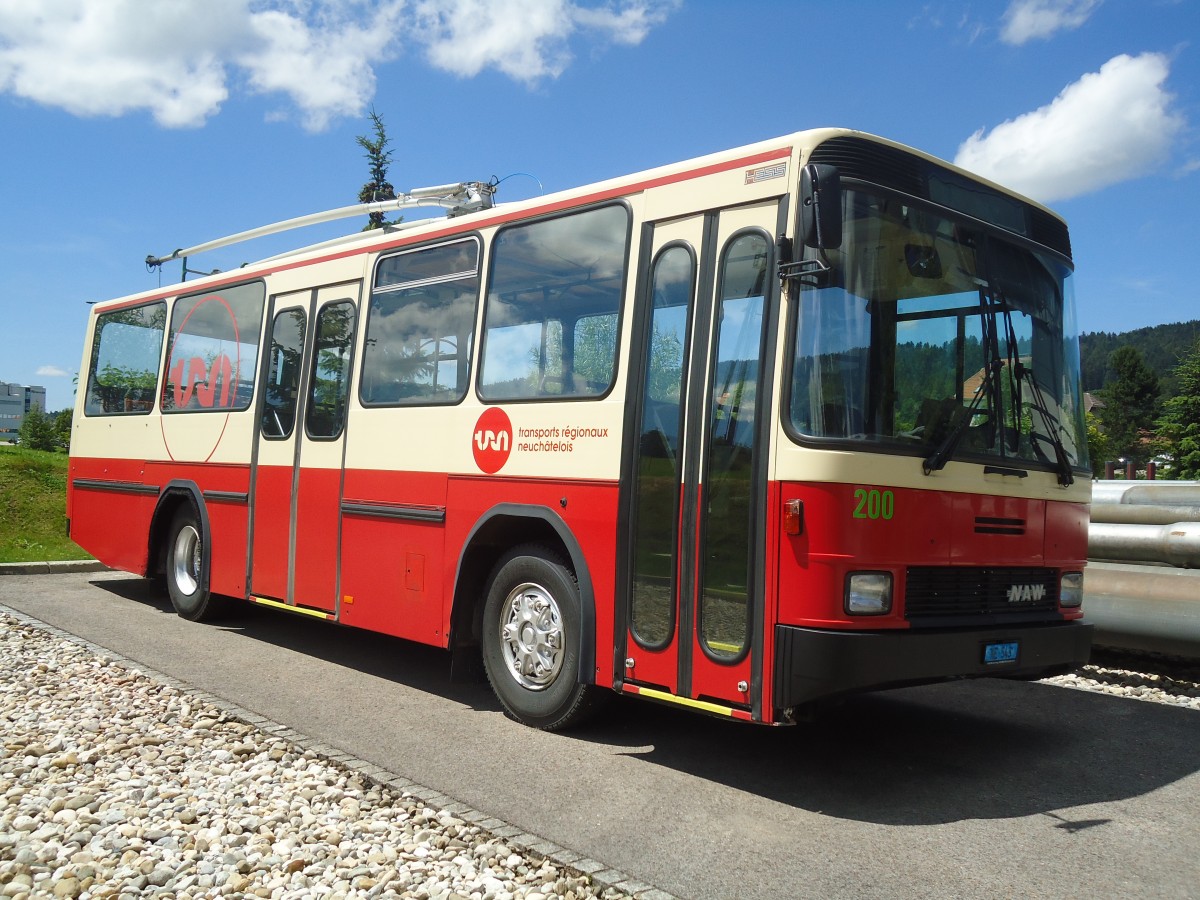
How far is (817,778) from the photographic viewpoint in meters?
5.78

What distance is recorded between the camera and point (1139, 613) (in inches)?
330

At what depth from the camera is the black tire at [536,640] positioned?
6414 mm

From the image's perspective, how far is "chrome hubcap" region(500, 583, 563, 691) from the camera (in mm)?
6574

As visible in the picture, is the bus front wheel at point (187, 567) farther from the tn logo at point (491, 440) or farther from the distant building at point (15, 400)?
the distant building at point (15, 400)

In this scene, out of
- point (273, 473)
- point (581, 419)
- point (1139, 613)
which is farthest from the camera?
point (273, 473)

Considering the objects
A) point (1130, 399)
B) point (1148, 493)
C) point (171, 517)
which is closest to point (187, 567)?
point (171, 517)

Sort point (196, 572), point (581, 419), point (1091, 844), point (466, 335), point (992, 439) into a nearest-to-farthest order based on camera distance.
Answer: point (1091, 844), point (992, 439), point (581, 419), point (466, 335), point (196, 572)

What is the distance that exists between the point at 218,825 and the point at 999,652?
3.86 metres

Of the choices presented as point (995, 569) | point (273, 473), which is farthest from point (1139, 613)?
point (273, 473)

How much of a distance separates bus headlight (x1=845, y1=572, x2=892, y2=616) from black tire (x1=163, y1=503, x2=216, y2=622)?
7296 millimetres

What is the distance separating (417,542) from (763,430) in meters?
3.21

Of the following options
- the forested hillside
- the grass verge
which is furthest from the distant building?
the grass verge

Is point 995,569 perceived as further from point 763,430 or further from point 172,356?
point 172,356

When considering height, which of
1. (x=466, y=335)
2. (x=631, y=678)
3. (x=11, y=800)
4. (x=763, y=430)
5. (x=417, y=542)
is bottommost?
(x=11, y=800)
